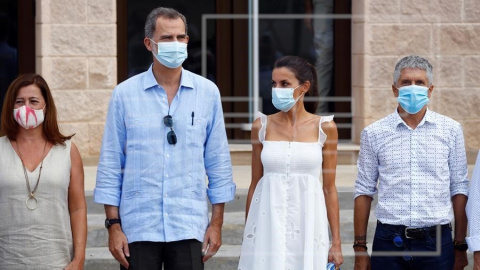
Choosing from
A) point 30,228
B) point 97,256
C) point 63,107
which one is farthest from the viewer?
point 63,107

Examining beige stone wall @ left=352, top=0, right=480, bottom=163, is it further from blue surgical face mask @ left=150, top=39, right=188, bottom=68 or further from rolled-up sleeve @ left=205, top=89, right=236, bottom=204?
blue surgical face mask @ left=150, top=39, right=188, bottom=68

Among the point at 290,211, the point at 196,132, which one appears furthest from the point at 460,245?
the point at 196,132

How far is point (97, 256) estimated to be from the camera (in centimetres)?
873

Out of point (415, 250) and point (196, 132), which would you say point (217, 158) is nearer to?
point (196, 132)

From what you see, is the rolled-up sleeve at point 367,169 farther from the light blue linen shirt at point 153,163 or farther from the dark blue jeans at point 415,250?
the light blue linen shirt at point 153,163

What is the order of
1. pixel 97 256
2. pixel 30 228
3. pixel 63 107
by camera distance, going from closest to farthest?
pixel 30 228 → pixel 97 256 → pixel 63 107

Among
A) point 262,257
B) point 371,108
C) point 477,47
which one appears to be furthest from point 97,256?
point 477,47

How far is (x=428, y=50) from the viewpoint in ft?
37.7

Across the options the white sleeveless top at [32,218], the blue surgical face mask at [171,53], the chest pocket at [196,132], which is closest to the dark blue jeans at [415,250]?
the chest pocket at [196,132]

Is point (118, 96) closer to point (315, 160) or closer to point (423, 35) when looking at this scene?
point (315, 160)

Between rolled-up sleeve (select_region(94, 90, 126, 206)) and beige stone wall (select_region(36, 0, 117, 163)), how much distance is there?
4883mm

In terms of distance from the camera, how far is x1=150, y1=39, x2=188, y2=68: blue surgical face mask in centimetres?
629

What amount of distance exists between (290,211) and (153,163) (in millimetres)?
765

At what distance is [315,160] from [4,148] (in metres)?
1.58
